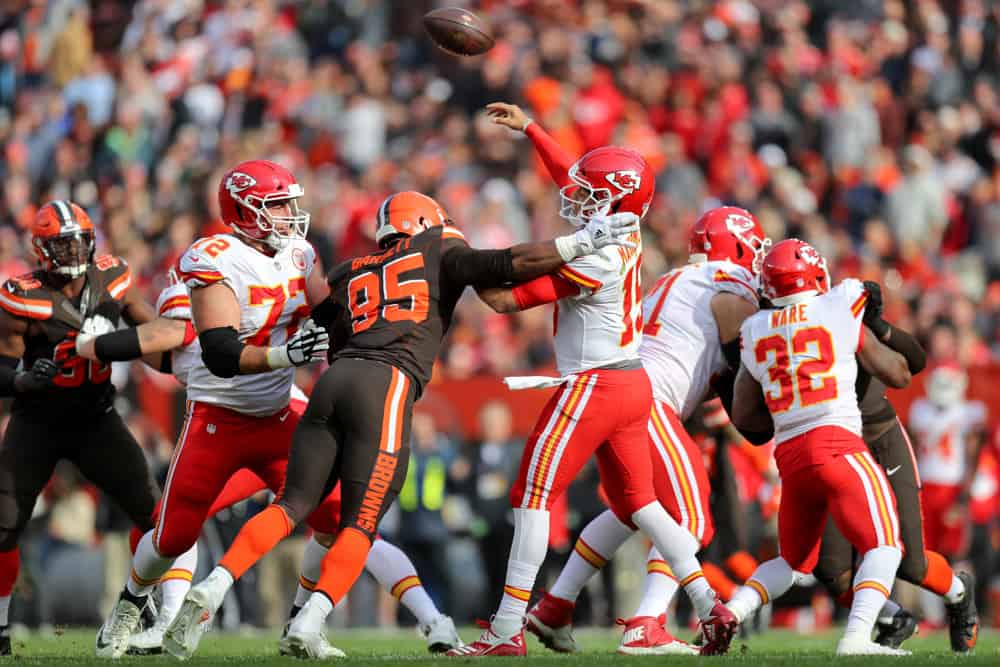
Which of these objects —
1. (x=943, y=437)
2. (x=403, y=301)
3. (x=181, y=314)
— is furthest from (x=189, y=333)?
(x=943, y=437)

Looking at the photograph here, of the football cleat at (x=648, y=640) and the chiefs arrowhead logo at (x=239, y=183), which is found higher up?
the chiefs arrowhead logo at (x=239, y=183)

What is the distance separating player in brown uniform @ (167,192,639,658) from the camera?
6156mm

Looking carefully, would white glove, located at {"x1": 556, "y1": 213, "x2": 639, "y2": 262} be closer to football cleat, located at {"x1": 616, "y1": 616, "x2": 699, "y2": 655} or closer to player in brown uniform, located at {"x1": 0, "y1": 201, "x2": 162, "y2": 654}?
football cleat, located at {"x1": 616, "y1": 616, "x2": 699, "y2": 655}

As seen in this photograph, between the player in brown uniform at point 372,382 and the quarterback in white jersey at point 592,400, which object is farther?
the quarterback in white jersey at point 592,400

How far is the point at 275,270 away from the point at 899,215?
8040 mm

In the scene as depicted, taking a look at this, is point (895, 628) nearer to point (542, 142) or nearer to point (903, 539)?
point (903, 539)

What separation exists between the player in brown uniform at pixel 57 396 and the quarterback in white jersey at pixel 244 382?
0.72 m

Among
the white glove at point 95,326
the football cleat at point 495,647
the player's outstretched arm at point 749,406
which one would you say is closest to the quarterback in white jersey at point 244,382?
the white glove at point 95,326

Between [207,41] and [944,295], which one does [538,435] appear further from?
[207,41]

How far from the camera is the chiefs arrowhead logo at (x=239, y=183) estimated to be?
689 cm

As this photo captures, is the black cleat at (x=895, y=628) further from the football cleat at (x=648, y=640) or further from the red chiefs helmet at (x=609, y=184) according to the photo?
the red chiefs helmet at (x=609, y=184)

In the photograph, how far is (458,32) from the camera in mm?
7586

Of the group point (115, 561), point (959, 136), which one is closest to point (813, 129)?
point (959, 136)

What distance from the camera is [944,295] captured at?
12.3m
